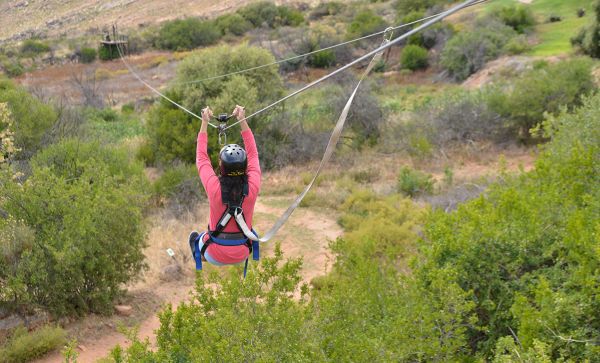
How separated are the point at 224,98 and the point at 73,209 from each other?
912 cm

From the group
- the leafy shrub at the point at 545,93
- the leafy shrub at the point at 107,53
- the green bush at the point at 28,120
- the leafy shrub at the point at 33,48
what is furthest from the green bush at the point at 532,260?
the leafy shrub at the point at 33,48

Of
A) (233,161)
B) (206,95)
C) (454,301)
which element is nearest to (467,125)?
(206,95)

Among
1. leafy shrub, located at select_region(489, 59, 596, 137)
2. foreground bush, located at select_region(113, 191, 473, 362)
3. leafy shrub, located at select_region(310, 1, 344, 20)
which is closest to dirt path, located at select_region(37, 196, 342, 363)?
foreground bush, located at select_region(113, 191, 473, 362)

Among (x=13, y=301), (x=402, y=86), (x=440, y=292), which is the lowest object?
(x=402, y=86)

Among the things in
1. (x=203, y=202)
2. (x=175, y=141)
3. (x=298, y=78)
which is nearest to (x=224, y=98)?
(x=175, y=141)

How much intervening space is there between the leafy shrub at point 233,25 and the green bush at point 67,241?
4408cm

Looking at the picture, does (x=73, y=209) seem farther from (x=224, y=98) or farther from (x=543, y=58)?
(x=543, y=58)

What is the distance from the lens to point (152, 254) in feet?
38.5

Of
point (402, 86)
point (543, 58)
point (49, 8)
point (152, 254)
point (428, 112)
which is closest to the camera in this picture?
point (152, 254)

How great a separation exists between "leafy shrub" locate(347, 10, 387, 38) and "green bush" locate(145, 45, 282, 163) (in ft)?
69.5

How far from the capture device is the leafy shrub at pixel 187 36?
4831 centimetres

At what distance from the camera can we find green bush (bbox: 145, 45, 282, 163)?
17.0m

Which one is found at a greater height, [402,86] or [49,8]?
[49,8]

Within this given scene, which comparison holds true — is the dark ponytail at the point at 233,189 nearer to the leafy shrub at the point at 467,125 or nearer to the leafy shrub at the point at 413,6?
the leafy shrub at the point at 467,125
